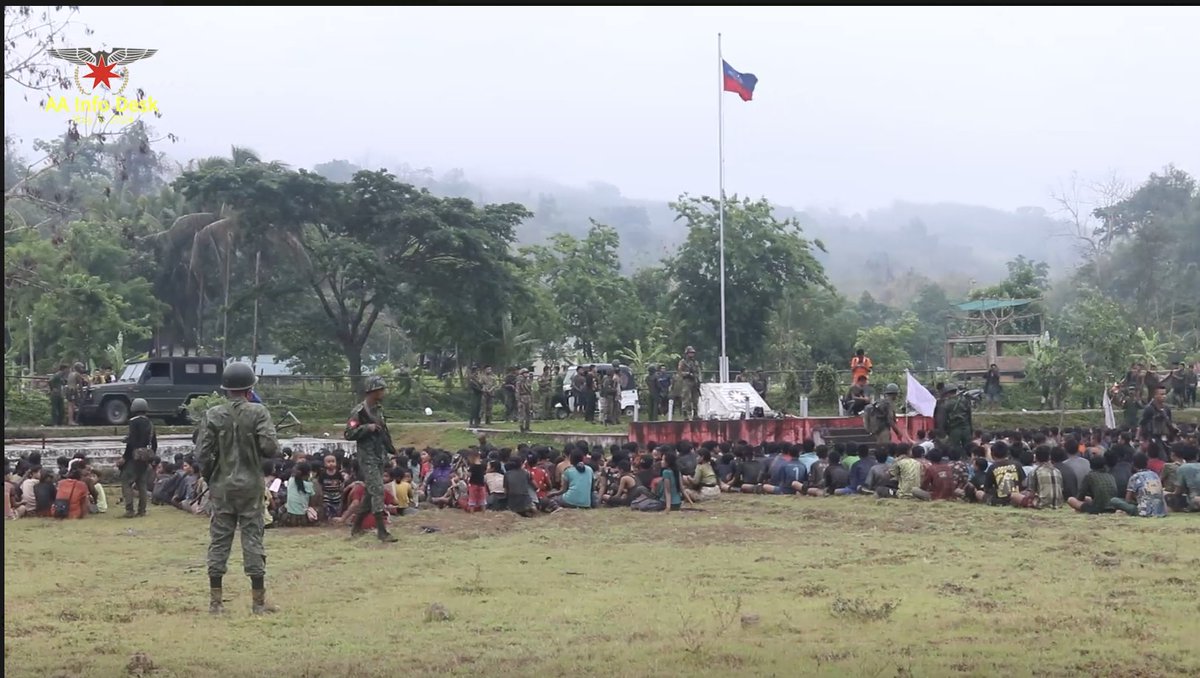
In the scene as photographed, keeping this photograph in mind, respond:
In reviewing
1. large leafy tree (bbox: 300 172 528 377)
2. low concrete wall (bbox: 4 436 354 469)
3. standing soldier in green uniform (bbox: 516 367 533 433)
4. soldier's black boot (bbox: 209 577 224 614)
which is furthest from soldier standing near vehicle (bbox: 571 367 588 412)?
soldier's black boot (bbox: 209 577 224 614)

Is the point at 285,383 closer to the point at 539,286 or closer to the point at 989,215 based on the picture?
the point at 539,286

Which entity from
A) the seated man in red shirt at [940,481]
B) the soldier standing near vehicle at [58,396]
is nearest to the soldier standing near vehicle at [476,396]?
the soldier standing near vehicle at [58,396]

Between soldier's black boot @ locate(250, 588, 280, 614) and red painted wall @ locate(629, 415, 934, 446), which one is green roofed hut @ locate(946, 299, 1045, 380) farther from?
soldier's black boot @ locate(250, 588, 280, 614)

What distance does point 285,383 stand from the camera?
3528 cm

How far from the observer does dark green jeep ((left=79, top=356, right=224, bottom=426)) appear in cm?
2809

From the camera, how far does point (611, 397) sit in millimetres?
28141

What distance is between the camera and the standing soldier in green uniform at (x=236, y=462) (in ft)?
28.3

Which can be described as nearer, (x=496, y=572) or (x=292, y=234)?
(x=496, y=572)

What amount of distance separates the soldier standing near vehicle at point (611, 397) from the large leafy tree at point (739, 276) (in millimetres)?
11783

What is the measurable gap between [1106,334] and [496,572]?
2373cm

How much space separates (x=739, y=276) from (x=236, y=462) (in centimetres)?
3203

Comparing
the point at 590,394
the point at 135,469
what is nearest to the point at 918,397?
the point at 590,394

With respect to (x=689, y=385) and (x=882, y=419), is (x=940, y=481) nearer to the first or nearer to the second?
(x=882, y=419)

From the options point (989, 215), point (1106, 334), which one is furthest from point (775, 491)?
point (989, 215)
